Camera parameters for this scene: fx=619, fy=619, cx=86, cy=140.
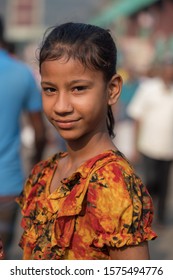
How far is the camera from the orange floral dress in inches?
72.9

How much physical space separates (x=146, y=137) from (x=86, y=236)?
4472mm

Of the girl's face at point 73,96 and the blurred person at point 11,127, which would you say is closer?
the girl's face at point 73,96

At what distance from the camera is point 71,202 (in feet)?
6.29

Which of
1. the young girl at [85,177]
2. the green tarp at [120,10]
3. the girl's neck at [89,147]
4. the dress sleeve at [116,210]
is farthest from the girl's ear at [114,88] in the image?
the green tarp at [120,10]

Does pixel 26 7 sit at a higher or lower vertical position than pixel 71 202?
lower

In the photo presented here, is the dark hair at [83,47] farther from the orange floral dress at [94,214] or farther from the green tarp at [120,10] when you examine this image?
the green tarp at [120,10]

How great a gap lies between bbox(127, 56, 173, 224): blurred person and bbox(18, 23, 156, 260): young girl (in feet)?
13.2

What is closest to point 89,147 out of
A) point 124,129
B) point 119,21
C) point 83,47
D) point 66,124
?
point 66,124

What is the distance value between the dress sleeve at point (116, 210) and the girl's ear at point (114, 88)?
0.94ft

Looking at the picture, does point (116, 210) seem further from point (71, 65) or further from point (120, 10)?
point (120, 10)

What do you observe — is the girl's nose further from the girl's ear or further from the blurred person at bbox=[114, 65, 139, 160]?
the blurred person at bbox=[114, 65, 139, 160]

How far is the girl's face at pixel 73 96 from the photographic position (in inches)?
77.2
